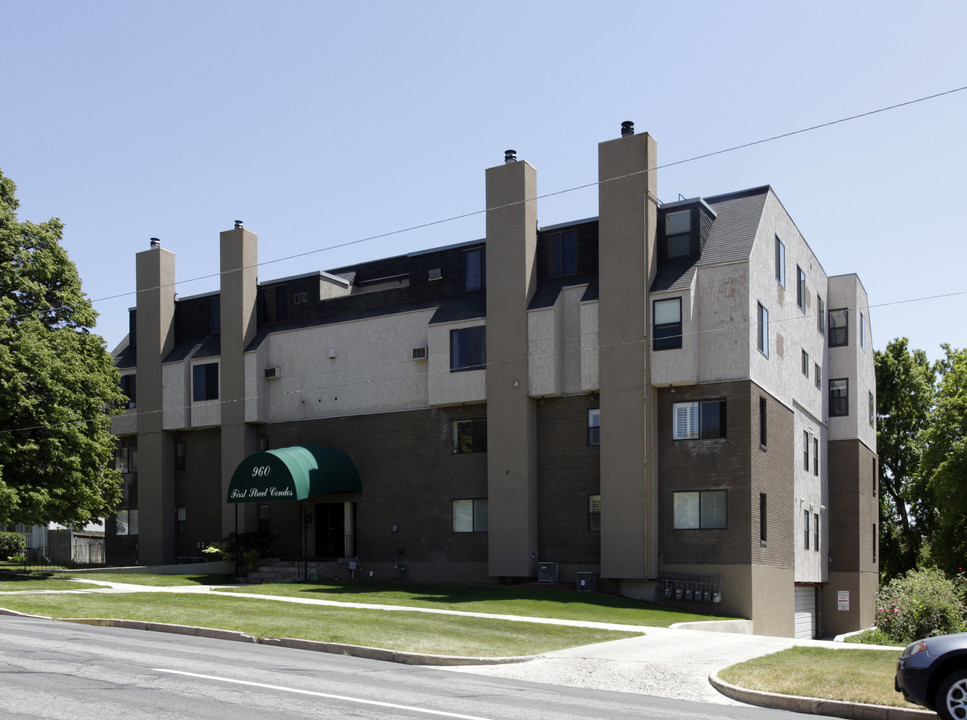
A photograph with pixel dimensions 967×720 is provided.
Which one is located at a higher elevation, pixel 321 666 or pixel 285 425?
pixel 285 425

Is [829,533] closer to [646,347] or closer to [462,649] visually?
[646,347]

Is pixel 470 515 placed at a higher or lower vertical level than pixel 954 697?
lower

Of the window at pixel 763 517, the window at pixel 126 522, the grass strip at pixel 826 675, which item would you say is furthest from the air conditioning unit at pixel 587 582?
the window at pixel 126 522

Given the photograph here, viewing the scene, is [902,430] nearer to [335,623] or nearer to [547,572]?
[547,572]

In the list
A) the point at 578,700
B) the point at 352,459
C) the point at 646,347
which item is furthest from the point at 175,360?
the point at 578,700

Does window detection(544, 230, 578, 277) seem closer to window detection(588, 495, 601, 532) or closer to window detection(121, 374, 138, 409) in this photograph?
window detection(588, 495, 601, 532)

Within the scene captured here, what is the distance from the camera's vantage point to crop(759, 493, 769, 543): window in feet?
109

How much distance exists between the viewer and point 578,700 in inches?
526

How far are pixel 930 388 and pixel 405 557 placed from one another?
4202 cm

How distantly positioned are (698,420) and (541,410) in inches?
214

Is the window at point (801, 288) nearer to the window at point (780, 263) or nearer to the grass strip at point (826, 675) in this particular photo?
the window at point (780, 263)

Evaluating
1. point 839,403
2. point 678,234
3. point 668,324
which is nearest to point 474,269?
point 678,234

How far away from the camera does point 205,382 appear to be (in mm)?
43594

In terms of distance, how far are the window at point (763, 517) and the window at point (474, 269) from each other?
1225 centimetres
